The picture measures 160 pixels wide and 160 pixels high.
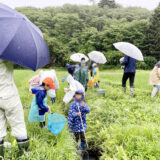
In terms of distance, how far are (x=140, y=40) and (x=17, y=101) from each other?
86.3 ft

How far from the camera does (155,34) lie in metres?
24.4

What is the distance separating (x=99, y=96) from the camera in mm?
5926

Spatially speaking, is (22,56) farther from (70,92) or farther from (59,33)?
(59,33)

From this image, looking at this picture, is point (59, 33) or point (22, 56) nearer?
point (22, 56)

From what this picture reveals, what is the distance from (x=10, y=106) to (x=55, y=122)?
93cm

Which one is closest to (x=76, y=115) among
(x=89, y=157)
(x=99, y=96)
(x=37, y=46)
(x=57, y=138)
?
(x=57, y=138)

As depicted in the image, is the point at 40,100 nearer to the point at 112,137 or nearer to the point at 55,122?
the point at 55,122

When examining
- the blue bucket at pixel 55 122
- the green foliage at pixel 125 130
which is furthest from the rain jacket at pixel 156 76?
the blue bucket at pixel 55 122

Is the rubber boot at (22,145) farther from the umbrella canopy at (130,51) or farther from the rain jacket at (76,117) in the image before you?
the umbrella canopy at (130,51)

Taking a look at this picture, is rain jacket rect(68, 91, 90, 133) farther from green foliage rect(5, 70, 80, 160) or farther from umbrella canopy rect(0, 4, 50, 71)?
umbrella canopy rect(0, 4, 50, 71)

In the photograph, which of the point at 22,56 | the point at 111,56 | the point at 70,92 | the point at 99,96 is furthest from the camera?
the point at 111,56

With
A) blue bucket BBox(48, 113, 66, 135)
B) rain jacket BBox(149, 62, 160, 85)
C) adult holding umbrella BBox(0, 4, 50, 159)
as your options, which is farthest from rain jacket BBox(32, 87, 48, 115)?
rain jacket BBox(149, 62, 160, 85)

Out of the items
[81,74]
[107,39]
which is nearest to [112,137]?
[81,74]

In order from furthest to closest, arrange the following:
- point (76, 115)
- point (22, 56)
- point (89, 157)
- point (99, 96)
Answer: point (99, 96)
point (89, 157)
point (76, 115)
point (22, 56)
